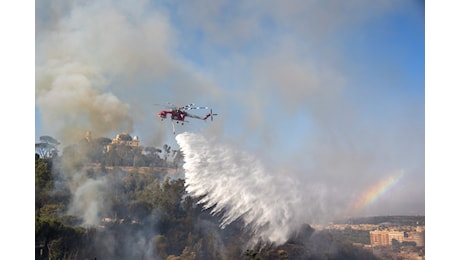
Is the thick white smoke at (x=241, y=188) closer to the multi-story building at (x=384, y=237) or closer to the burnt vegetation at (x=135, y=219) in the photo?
the burnt vegetation at (x=135, y=219)

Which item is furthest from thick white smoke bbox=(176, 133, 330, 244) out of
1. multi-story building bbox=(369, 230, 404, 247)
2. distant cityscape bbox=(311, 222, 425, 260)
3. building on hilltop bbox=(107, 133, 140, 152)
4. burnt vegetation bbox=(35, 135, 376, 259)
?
multi-story building bbox=(369, 230, 404, 247)

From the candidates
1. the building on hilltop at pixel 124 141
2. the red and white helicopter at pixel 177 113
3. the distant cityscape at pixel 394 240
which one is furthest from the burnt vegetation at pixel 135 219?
the distant cityscape at pixel 394 240

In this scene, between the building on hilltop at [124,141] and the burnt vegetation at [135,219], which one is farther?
the building on hilltop at [124,141]

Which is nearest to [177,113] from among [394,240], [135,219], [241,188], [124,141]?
[124,141]

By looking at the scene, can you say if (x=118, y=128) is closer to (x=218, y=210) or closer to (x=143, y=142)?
(x=143, y=142)

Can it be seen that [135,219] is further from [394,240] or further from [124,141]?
[394,240]

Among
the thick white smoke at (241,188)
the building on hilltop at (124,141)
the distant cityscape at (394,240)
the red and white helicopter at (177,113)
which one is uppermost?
the red and white helicopter at (177,113)
